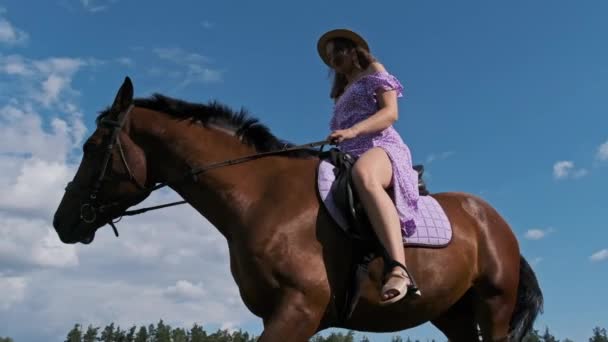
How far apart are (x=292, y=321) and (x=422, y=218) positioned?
1.76 metres

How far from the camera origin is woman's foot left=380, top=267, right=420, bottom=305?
4.51 meters

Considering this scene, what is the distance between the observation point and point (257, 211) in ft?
16.2

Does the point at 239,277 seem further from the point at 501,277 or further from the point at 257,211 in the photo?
the point at 501,277

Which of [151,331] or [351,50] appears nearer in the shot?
[351,50]


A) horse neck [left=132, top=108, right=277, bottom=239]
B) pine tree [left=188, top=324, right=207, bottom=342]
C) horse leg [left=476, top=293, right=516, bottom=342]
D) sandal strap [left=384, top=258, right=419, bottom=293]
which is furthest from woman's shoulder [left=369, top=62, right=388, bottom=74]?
pine tree [left=188, top=324, right=207, bottom=342]

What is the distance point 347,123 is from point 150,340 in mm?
127820

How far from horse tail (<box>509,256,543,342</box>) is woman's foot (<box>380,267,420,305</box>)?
8.85 ft

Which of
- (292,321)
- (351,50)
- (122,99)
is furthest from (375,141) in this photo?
(122,99)

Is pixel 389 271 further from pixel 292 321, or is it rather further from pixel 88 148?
pixel 88 148

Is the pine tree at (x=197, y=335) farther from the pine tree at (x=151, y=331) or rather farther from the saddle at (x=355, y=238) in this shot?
the saddle at (x=355, y=238)

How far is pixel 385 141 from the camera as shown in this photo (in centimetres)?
562

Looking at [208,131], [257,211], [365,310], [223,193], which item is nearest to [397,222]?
[365,310]

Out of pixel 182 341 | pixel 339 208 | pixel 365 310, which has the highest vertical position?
pixel 182 341

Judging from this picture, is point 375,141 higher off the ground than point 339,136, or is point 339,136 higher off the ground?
point 375,141
